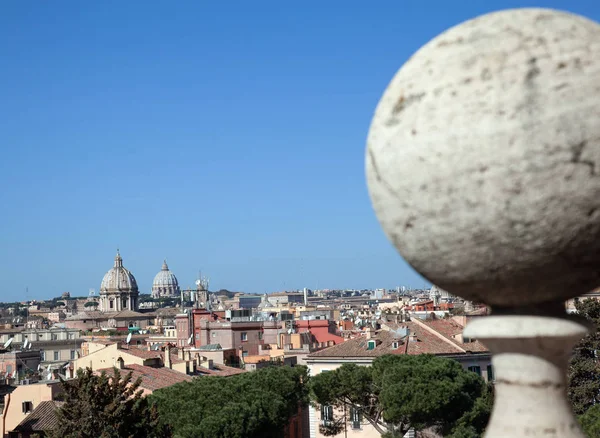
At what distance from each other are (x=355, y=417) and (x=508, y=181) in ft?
102

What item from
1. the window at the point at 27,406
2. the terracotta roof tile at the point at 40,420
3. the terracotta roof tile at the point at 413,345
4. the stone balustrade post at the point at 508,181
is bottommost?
the terracotta roof tile at the point at 40,420

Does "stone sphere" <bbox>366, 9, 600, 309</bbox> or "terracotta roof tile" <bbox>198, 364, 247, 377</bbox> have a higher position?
"stone sphere" <bbox>366, 9, 600, 309</bbox>

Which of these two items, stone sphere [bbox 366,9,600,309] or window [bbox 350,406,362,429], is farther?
window [bbox 350,406,362,429]

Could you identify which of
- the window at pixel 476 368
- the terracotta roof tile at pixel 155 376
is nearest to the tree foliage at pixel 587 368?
the window at pixel 476 368

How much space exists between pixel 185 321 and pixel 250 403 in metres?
68.9

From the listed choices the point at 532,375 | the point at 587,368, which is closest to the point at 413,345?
the point at 587,368

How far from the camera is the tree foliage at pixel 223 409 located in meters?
26.8

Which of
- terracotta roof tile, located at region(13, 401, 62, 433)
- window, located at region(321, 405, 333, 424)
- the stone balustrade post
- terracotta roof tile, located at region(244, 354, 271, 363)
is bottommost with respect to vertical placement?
window, located at region(321, 405, 333, 424)

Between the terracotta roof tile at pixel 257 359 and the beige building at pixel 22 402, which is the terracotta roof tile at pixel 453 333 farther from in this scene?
the beige building at pixel 22 402

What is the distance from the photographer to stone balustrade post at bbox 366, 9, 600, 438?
5.65 metres

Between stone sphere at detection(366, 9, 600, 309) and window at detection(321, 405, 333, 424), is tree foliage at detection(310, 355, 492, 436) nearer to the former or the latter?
window at detection(321, 405, 333, 424)

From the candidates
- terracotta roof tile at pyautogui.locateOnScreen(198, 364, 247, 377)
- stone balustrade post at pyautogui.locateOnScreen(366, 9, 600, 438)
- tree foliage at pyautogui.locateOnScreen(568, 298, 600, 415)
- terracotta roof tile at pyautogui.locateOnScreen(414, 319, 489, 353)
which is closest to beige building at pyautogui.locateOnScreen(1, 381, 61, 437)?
terracotta roof tile at pyautogui.locateOnScreen(198, 364, 247, 377)

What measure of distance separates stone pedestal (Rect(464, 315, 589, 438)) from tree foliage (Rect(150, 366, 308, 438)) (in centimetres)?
2020

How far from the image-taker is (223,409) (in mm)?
27438
